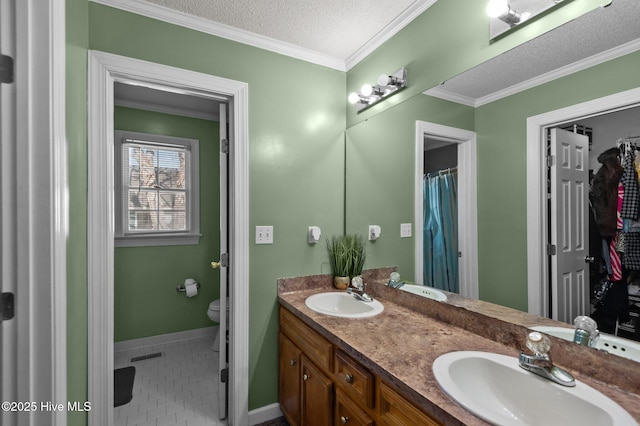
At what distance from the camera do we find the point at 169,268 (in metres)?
3.15

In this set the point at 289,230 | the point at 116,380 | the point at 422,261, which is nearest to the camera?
the point at 422,261

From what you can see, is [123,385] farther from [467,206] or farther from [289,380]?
[467,206]

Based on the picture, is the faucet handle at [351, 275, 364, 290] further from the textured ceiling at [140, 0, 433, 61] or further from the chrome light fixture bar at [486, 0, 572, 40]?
the textured ceiling at [140, 0, 433, 61]

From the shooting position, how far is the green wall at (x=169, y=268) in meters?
2.96

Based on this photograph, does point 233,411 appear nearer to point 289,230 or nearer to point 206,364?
point 206,364

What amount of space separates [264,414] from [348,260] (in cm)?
114

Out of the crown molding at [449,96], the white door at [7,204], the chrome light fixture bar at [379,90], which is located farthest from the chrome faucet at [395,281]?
the white door at [7,204]

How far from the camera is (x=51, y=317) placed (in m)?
0.99

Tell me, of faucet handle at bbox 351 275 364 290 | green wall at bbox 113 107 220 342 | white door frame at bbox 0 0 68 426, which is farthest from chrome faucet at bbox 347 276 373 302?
green wall at bbox 113 107 220 342

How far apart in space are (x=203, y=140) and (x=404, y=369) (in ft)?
10.3

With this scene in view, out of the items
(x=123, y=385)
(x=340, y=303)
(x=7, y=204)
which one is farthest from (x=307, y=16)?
(x=123, y=385)

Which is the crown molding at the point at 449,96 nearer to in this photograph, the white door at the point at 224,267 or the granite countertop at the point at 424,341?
the granite countertop at the point at 424,341

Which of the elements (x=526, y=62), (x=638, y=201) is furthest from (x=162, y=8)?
(x=638, y=201)

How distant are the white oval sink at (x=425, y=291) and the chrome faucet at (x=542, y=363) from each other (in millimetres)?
500
